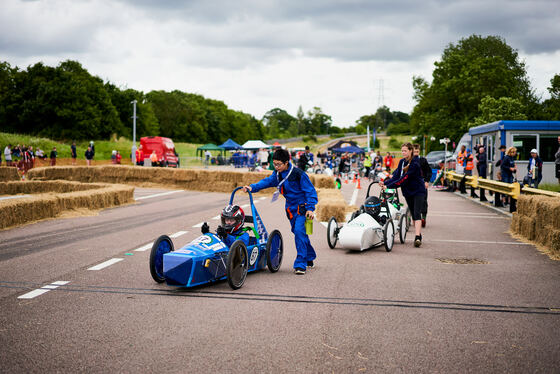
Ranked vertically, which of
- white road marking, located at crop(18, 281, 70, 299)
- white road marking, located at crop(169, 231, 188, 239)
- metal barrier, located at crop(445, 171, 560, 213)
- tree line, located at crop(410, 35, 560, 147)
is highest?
tree line, located at crop(410, 35, 560, 147)

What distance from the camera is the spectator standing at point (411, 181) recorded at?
11680mm

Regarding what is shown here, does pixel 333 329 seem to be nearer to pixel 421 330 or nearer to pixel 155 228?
pixel 421 330

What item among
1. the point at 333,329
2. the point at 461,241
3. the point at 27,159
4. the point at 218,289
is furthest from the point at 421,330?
the point at 27,159

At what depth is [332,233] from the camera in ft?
36.1

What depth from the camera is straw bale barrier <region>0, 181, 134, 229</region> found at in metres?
14.5

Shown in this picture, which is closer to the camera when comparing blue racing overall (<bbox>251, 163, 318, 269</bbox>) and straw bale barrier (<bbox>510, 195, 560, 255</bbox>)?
blue racing overall (<bbox>251, 163, 318, 269</bbox>)

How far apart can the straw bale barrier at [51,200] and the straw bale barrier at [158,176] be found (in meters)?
7.64

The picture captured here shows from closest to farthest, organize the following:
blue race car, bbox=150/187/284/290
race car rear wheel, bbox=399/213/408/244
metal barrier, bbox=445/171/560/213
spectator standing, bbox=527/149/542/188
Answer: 1. blue race car, bbox=150/187/284/290
2. race car rear wheel, bbox=399/213/408/244
3. metal barrier, bbox=445/171/560/213
4. spectator standing, bbox=527/149/542/188

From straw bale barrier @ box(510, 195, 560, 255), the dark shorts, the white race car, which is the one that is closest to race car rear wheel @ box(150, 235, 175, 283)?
the white race car

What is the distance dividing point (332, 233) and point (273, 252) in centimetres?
269

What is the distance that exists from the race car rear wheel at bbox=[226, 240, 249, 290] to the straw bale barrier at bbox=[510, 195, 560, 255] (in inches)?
227

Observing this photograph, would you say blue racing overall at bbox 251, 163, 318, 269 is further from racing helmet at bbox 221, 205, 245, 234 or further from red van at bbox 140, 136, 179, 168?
red van at bbox 140, 136, 179, 168

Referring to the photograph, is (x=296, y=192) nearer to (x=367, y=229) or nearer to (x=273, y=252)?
(x=273, y=252)

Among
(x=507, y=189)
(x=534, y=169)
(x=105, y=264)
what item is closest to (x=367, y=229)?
(x=105, y=264)
